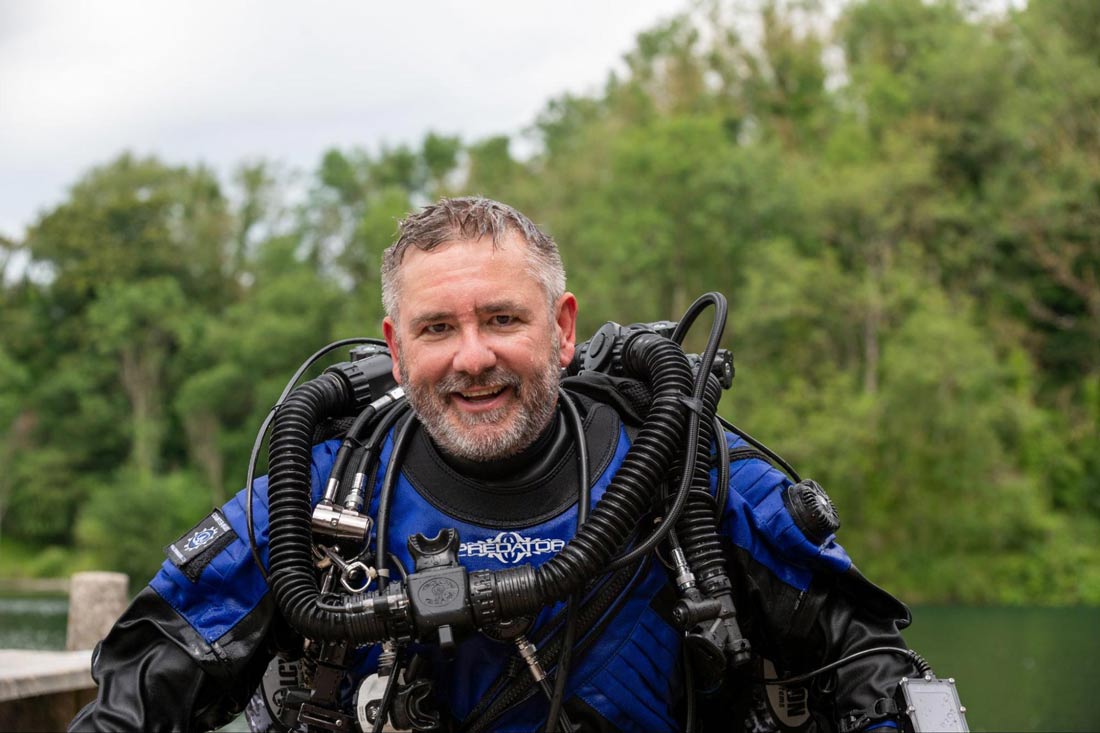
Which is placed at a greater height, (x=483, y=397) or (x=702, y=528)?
(x=483, y=397)

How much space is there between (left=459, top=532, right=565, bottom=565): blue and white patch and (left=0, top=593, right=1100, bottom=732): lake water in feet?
16.7

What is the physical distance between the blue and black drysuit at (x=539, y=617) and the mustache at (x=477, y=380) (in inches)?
9.0

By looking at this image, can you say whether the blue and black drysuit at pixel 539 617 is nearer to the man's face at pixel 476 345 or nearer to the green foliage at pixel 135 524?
the man's face at pixel 476 345

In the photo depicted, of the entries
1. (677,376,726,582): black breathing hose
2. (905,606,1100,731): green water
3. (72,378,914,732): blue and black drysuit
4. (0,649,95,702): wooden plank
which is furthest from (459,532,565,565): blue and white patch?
(905,606,1100,731): green water

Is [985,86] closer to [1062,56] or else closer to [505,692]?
[1062,56]

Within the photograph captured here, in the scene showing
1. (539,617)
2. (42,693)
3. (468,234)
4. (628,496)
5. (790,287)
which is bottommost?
(42,693)

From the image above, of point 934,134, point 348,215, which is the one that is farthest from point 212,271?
point 934,134

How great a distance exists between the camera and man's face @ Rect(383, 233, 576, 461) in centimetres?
280

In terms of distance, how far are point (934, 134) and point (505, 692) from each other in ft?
108

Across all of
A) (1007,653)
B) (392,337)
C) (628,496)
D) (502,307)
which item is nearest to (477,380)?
(502,307)

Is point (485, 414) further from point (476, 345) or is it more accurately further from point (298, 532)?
point (298, 532)

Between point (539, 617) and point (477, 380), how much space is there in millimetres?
578

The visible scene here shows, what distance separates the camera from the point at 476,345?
2785 mm

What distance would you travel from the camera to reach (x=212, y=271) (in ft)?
150
